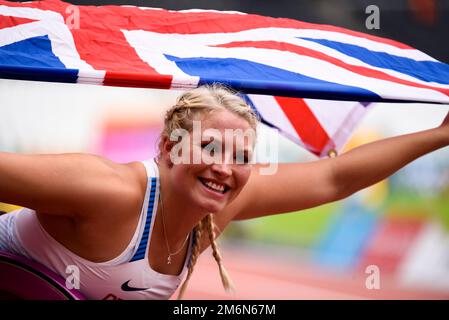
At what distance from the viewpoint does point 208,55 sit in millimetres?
2248

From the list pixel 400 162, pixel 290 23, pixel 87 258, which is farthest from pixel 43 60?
pixel 400 162

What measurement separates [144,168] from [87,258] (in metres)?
0.30

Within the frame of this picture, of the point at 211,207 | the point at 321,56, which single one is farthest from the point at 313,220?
the point at 211,207

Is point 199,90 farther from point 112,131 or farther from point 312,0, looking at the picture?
point 112,131

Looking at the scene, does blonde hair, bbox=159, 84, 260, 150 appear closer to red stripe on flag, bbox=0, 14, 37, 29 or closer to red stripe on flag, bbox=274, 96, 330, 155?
red stripe on flag, bbox=0, 14, 37, 29

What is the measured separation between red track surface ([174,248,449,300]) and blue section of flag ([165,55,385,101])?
2.06m

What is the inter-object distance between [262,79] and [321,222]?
221 cm

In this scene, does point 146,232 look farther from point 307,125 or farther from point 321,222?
point 321,222

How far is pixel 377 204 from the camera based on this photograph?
417cm

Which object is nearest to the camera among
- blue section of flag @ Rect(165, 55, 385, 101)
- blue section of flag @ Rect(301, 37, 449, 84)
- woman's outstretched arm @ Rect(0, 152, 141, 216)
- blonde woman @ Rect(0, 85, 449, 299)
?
woman's outstretched arm @ Rect(0, 152, 141, 216)

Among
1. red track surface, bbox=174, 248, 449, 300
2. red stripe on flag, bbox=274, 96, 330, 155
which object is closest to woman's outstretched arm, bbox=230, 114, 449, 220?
red stripe on flag, bbox=274, 96, 330, 155

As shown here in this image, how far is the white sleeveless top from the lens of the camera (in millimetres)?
2020

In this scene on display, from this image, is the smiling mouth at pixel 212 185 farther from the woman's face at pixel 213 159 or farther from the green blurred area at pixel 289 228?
A: the green blurred area at pixel 289 228

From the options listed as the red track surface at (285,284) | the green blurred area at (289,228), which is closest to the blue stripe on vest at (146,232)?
the red track surface at (285,284)
